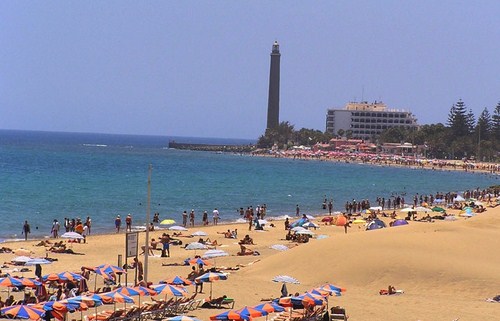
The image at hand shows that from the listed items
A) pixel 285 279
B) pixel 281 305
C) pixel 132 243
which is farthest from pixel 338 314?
pixel 132 243

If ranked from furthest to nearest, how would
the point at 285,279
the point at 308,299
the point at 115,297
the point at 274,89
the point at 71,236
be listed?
the point at 274,89, the point at 71,236, the point at 285,279, the point at 308,299, the point at 115,297

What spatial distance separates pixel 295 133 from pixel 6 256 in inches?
6004

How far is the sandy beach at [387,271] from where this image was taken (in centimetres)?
2000

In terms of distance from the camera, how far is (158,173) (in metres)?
94.1

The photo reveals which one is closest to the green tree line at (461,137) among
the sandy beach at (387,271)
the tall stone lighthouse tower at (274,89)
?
the tall stone lighthouse tower at (274,89)

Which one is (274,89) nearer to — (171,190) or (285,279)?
(171,190)

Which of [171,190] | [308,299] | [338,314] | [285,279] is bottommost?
[171,190]

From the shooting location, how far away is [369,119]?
624 feet

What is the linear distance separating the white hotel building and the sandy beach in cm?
16151

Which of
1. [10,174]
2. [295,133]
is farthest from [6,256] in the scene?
[295,133]

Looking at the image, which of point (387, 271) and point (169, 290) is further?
point (387, 271)

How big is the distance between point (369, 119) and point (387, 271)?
555 feet

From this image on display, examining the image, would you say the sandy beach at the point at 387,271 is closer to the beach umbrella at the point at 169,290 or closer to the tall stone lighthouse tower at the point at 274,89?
the beach umbrella at the point at 169,290

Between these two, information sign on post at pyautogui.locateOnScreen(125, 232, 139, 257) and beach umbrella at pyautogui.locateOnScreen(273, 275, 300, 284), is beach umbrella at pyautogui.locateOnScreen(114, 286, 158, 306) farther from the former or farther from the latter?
beach umbrella at pyautogui.locateOnScreen(273, 275, 300, 284)
